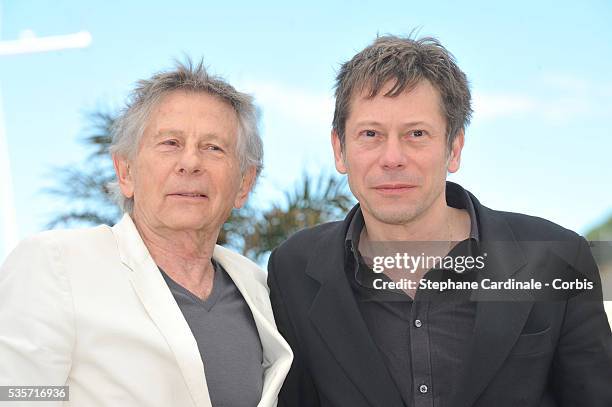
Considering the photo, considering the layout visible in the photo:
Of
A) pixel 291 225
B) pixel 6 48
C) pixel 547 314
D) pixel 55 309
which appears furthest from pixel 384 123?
pixel 6 48

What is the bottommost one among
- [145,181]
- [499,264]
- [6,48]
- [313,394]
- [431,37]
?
[313,394]

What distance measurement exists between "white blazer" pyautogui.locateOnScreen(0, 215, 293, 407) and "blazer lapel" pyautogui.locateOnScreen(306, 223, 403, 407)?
369 millimetres

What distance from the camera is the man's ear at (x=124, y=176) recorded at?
2934mm

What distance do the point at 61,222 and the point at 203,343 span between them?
7.59m

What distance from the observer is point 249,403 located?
2.60 meters

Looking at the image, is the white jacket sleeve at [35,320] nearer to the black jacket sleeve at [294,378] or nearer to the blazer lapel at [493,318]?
the black jacket sleeve at [294,378]

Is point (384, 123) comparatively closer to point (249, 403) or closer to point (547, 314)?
point (547, 314)

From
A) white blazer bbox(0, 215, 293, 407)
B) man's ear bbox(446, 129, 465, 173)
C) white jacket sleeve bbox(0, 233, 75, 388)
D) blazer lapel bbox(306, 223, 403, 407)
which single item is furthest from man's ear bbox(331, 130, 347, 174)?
white jacket sleeve bbox(0, 233, 75, 388)

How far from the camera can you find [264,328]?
109 inches

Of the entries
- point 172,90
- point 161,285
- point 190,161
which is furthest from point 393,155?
point 161,285

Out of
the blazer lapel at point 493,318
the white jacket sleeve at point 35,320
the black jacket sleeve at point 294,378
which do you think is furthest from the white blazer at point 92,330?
the blazer lapel at point 493,318

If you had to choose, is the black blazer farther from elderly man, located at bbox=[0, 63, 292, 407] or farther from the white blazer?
the white blazer

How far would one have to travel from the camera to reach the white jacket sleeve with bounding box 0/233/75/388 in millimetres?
2172

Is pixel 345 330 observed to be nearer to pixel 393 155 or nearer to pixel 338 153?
pixel 393 155
